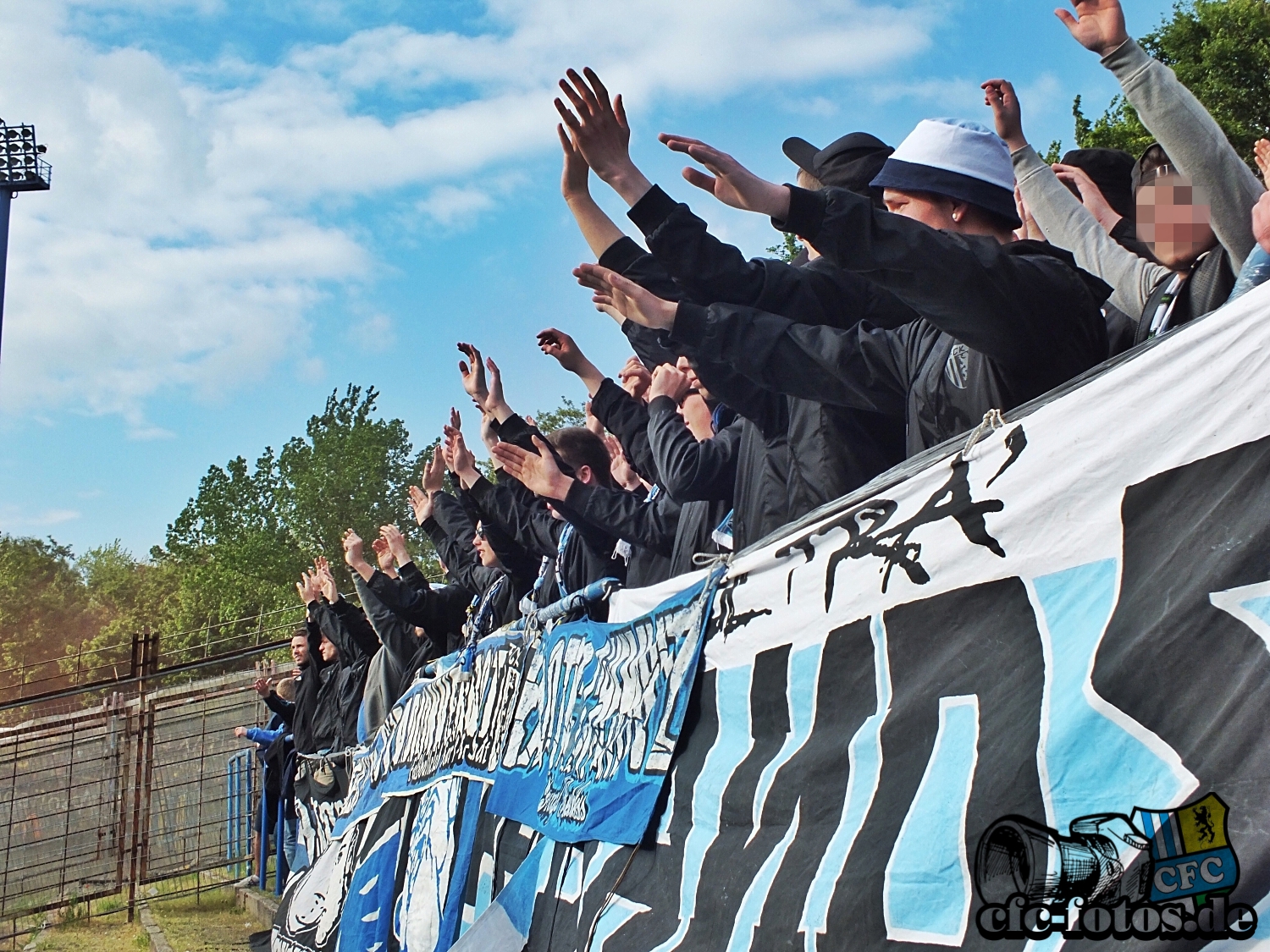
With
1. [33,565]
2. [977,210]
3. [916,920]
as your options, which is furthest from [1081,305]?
[33,565]

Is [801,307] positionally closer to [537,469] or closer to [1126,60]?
[1126,60]

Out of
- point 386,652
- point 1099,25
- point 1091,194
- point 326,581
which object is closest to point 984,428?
point 1099,25

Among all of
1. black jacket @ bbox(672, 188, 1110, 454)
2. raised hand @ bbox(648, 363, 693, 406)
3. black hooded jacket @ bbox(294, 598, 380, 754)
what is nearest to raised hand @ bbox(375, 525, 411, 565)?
black hooded jacket @ bbox(294, 598, 380, 754)

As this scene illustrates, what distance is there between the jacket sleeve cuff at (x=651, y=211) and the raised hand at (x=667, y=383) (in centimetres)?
131

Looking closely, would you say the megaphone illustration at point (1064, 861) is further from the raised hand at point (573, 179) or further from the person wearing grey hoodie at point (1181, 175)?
the raised hand at point (573, 179)

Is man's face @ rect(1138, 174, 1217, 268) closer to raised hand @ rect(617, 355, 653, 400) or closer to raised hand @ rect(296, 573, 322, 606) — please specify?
raised hand @ rect(617, 355, 653, 400)

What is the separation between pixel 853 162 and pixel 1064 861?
2.36 meters

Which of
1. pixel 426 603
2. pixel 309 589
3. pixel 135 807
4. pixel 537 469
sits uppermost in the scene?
pixel 537 469

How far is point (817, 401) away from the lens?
130 inches

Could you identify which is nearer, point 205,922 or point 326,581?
point 326,581

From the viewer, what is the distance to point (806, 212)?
241cm

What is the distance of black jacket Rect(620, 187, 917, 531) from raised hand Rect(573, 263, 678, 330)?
0.30ft

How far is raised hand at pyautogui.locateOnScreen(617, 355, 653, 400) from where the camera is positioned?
513cm

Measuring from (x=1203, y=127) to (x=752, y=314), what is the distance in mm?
1102
